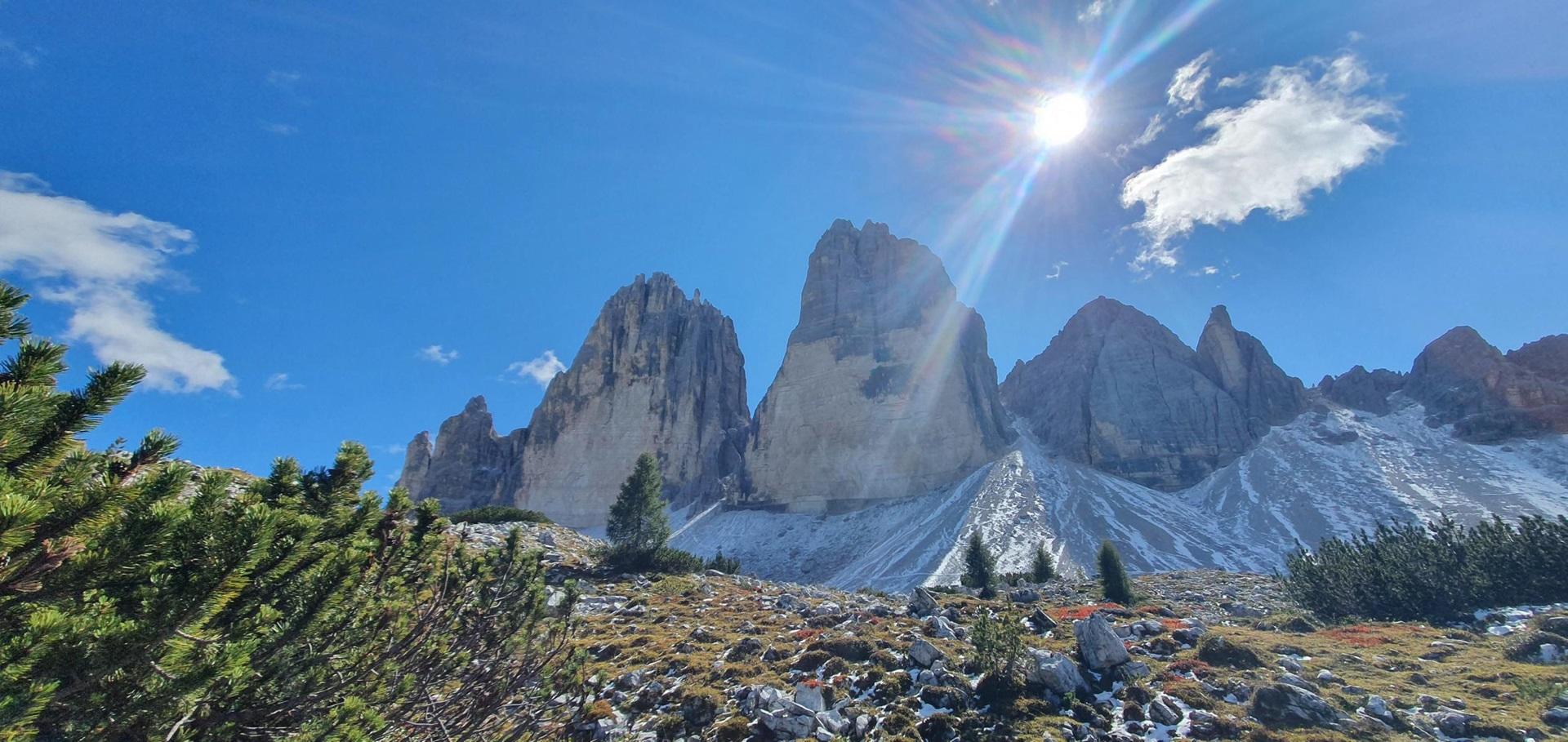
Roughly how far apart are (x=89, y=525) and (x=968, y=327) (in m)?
122

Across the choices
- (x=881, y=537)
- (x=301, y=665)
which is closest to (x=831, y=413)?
(x=881, y=537)

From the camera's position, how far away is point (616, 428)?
118500 millimetres

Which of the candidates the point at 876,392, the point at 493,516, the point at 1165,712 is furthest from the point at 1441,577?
the point at 876,392

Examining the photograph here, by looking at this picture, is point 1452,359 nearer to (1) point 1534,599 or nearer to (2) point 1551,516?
(2) point 1551,516

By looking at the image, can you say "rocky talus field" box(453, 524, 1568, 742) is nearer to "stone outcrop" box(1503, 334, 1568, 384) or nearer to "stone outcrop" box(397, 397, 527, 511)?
"stone outcrop" box(397, 397, 527, 511)

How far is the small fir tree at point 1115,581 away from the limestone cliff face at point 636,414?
270 ft

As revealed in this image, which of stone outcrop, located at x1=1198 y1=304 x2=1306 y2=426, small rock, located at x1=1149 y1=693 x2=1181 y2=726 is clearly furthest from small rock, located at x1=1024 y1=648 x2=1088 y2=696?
stone outcrop, located at x1=1198 y1=304 x2=1306 y2=426

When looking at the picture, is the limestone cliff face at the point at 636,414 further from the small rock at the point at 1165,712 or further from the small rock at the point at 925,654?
the small rock at the point at 1165,712

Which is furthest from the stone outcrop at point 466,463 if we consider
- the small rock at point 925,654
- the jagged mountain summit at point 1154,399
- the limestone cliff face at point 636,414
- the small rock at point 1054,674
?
the small rock at point 1054,674

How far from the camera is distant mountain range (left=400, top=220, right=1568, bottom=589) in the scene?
80.4m

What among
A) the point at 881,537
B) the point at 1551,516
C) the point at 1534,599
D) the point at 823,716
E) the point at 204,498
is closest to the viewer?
the point at 204,498

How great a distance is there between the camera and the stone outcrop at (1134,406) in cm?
10575

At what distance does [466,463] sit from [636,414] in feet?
123

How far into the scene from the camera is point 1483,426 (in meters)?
94.9
